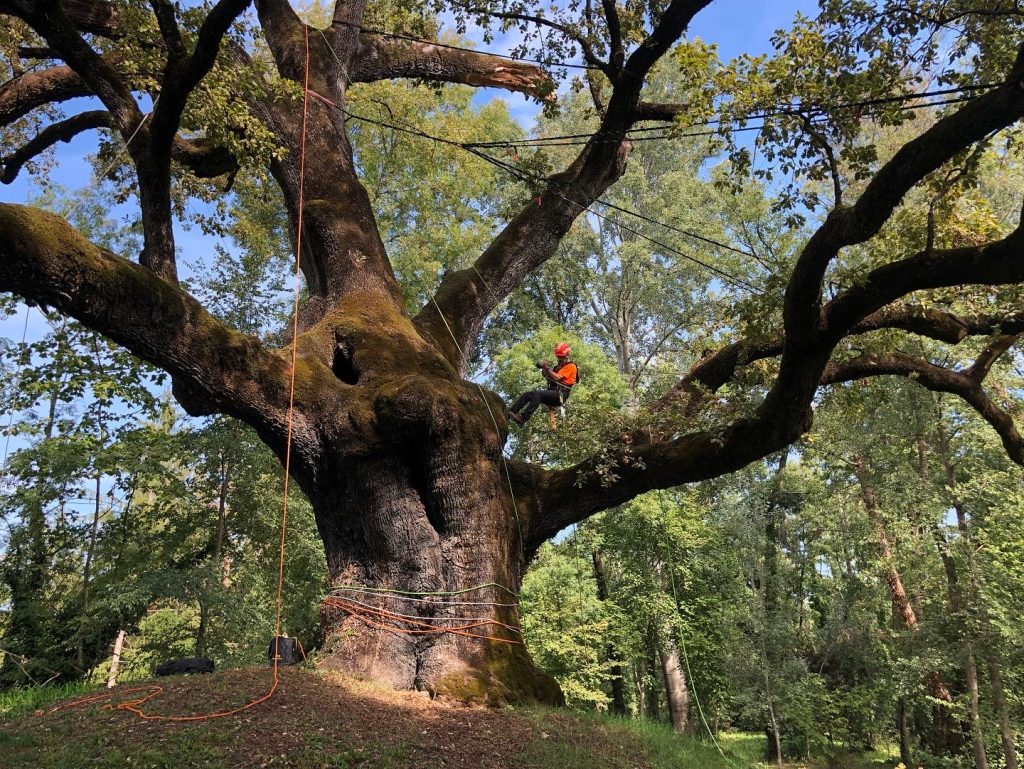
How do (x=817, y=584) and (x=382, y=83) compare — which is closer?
(x=382, y=83)

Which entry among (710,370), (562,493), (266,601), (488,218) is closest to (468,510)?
(562,493)

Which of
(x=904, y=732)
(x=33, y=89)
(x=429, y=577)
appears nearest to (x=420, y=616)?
(x=429, y=577)

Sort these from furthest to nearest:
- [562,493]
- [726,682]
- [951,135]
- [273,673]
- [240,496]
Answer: [726,682], [240,496], [562,493], [273,673], [951,135]

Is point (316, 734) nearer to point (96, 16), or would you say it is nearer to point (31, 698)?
point (31, 698)

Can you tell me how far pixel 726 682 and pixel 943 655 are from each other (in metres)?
4.80

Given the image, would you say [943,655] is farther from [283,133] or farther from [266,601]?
[283,133]

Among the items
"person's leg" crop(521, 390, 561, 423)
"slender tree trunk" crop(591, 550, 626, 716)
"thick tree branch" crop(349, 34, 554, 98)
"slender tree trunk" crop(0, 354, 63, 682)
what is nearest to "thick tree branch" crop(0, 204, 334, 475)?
"person's leg" crop(521, 390, 561, 423)

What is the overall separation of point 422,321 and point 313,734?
520 cm

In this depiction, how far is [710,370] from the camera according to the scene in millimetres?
7840

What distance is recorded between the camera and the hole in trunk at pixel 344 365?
6742 millimetres

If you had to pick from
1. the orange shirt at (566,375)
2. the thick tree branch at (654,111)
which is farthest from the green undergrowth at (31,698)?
the thick tree branch at (654,111)

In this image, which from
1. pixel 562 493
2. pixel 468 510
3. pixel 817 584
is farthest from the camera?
pixel 817 584

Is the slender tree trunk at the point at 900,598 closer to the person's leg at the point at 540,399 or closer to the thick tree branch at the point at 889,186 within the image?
the person's leg at the point at 540,399

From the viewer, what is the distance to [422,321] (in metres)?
8.23
